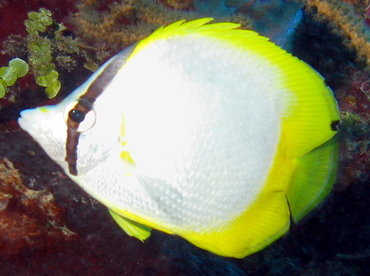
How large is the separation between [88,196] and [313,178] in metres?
1.69

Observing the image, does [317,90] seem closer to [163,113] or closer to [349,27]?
Answer: [163,113]

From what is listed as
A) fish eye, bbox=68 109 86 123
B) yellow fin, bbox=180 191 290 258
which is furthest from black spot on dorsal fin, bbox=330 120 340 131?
fish eye, bbox=68 109 86 123

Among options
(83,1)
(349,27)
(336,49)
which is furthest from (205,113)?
(349,27)

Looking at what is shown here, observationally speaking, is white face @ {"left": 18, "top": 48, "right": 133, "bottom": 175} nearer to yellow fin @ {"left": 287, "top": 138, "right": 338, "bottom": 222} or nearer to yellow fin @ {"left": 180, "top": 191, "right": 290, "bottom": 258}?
yellow fin @ {"left": 180, "top": 191, "right": 290, "bottom": 258}

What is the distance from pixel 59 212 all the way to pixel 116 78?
4.35 ft

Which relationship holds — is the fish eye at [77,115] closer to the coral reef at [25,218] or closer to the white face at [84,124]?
the white face at [84,124]

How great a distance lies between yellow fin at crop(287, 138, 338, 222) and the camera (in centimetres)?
126

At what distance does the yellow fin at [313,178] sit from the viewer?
1.26 metres

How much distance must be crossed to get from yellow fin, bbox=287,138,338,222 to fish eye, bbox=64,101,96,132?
A: 820mm

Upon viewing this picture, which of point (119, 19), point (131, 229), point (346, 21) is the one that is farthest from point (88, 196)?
point (346, 21)

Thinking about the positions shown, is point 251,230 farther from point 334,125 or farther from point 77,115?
point 77,115

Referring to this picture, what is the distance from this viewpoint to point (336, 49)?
154 inches

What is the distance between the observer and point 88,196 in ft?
7.76

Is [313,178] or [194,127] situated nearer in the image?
[194,127]
